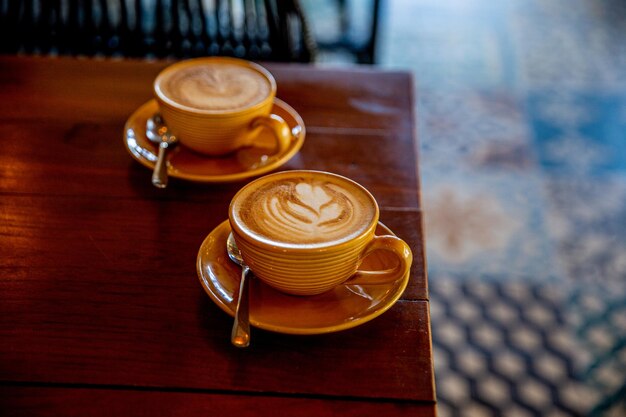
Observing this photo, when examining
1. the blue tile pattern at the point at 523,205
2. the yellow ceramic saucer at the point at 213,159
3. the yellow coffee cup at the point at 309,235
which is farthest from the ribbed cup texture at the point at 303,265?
the blue tile pattern at the point at 523,205

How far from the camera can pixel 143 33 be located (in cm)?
120

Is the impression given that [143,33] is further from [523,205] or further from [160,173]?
[523,205]

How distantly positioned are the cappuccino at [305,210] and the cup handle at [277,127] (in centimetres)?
13

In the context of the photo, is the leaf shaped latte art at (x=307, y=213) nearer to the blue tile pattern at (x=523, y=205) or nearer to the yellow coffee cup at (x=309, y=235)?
the yellow coffee cup at (x=309, y=235)

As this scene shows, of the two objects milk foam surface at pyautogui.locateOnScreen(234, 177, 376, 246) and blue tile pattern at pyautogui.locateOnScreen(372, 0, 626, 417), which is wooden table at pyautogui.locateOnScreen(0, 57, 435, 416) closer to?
milk foam surface at pyautogui.locateOnScreen(234, 177, 376, 246)

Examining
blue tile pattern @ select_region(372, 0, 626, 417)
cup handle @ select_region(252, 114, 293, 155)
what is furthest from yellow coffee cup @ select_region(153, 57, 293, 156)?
blue tile pattern @ select_region(372, 0, 626, 417)

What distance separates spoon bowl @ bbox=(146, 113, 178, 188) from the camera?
58 centimetres

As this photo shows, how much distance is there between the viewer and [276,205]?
452mm

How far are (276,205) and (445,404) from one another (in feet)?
2.36

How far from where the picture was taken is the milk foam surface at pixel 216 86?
0.61m

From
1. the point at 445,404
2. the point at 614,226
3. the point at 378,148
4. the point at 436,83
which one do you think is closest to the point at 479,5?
the point at 436,83

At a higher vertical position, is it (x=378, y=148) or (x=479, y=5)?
(x=378, y=148)

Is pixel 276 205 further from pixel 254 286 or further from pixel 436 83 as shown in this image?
pixel 436 83

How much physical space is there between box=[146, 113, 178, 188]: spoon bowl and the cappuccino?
5.7 inches
